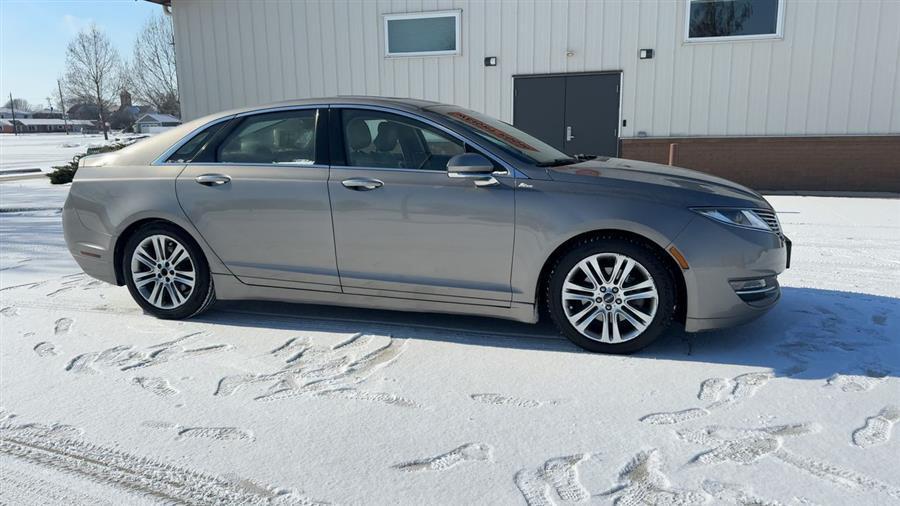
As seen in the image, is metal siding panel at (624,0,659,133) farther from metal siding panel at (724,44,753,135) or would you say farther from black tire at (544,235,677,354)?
black tire at (544,235,677,354)

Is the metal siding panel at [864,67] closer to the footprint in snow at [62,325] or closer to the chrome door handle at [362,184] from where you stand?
the chrome door handle at [362,184]

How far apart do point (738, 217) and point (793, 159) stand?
9.45m

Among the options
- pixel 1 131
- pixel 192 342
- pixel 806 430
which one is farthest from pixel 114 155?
pixel 1 131

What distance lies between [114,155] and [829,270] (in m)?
6.07

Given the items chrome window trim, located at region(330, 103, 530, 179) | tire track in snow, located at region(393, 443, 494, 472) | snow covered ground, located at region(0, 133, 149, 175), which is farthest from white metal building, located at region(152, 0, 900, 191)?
snow covered ground, located at region(0, 133, 149, 175)

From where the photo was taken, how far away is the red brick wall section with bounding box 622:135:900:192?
464 inches

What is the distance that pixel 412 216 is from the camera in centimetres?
411

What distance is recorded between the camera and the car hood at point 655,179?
12.8 ft

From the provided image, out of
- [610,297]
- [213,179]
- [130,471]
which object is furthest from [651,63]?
[130,471]

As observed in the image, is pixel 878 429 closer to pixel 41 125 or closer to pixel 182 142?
pixel 182 142

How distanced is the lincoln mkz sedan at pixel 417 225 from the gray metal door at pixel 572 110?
7.99m

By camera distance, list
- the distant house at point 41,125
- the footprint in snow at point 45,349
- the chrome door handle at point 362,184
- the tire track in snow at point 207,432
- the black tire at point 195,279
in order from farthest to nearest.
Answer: the distant house at point 41,125 → the black tire at point 195,279 → the chrome door handle at point 362,184 → the footprint in snow at point 45,349 → the tire track in snow at point 207,432

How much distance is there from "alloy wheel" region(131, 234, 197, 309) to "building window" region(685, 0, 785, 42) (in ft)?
33.4

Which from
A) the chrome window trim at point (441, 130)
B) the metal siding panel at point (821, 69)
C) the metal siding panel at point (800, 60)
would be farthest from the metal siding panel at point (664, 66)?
the chrome window trim at point (441, 130)
